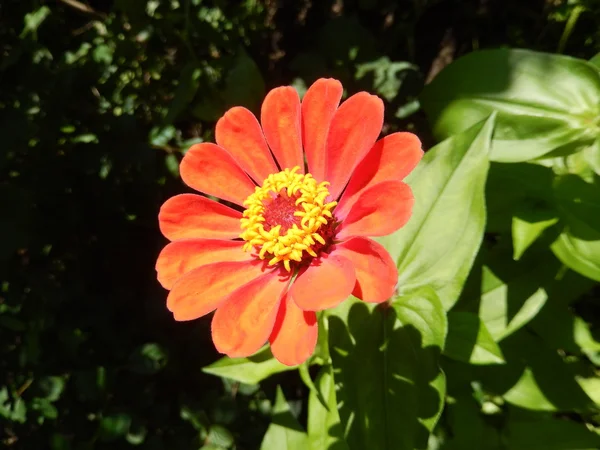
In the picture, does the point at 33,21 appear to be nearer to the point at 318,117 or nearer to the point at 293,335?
the point at 318,117

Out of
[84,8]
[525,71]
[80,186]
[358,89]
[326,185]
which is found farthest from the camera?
[84,8]

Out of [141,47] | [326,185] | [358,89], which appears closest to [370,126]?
[326,185]

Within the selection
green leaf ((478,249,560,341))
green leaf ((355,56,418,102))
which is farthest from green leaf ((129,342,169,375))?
green leaf ((355,56,418,102))

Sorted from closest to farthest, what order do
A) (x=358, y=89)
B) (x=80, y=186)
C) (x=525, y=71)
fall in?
(x=525, y=71) → (x=80, y=186) → (x=358, y=89)

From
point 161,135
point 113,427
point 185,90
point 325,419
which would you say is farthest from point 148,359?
point 185,90

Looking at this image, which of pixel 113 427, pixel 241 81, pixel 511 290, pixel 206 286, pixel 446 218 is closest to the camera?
pixel 206 286

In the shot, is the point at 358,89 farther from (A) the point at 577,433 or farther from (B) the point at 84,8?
(A) the point at 577,433
